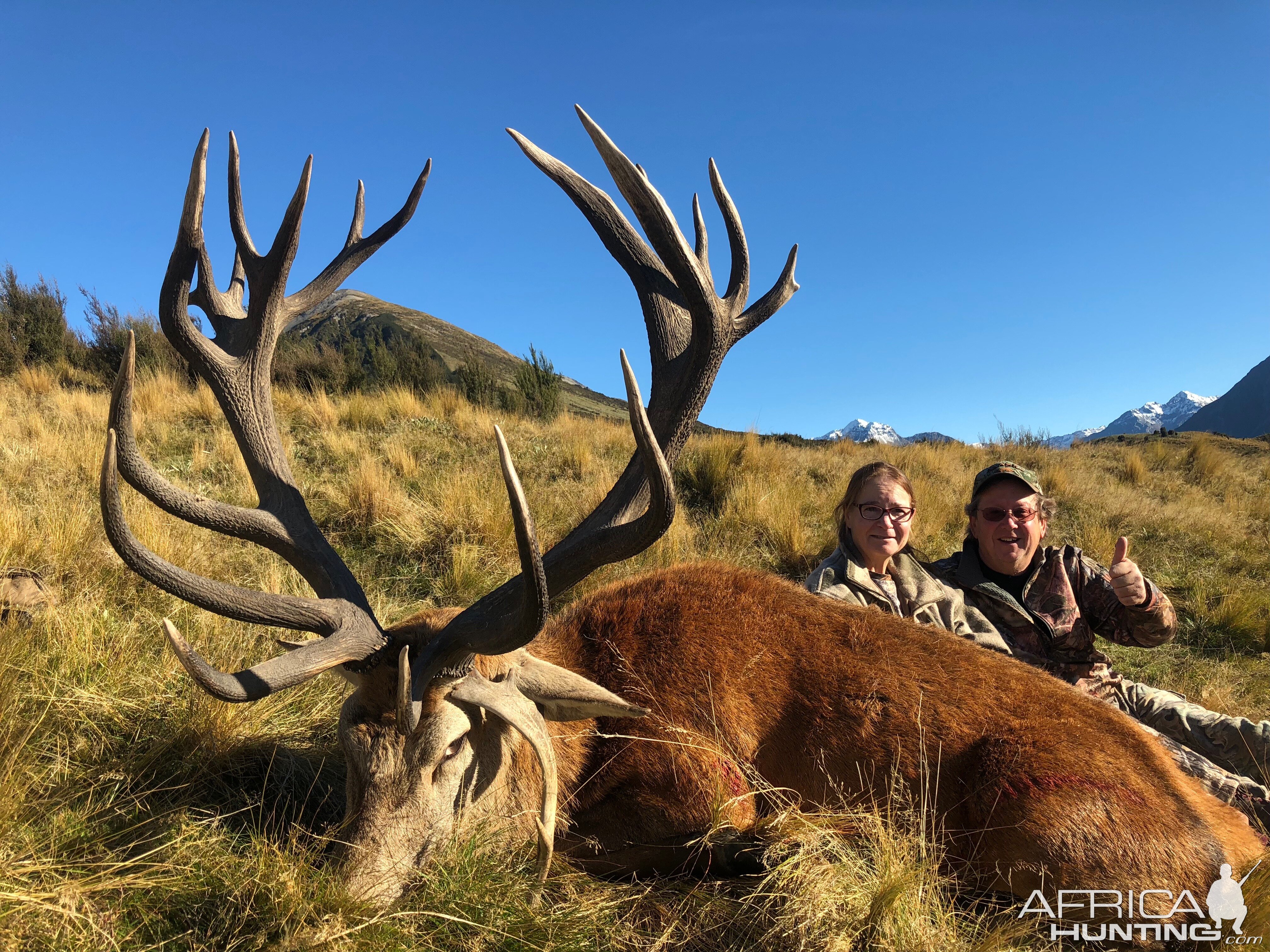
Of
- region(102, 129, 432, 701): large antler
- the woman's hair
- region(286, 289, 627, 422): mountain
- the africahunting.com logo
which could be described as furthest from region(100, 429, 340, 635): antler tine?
region(286, 289, 627, 422): mountain

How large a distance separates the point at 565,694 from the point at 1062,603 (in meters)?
3.25

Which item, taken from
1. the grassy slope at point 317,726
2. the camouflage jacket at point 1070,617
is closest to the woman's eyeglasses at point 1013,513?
the camouflage jacket at point 1070,617

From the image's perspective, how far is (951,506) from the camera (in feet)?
30.2

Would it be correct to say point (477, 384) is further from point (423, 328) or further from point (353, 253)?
point (423, 328)

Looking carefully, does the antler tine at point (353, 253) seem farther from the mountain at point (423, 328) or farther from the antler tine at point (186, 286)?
the mountain at point (423, 328)

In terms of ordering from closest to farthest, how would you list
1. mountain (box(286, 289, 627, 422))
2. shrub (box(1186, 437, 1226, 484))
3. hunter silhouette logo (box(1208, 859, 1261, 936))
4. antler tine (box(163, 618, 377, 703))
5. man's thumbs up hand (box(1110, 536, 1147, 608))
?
antler tine (box(163, 618, 377, 703)), hunter silhouette logo (box(1208, 859, 1261, 936)), man's thumbs up hand (box(1110, 536, 1147, 608)), shrub (box(1186, 437, 1226, 484)), mountain (box(286, 289, 627, 422))

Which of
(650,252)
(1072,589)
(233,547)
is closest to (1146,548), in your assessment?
(1072,589)

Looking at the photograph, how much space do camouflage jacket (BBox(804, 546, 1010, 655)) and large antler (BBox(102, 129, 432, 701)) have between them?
2.43 m

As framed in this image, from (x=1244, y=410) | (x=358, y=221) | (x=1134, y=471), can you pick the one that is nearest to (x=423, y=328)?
(x=1134, y=471)

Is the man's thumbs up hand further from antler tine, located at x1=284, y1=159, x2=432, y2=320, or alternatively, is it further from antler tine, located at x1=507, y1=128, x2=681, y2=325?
antler tine, located at x1=284, y1=159, x2=432, y2=320

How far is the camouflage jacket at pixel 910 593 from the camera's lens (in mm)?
3738

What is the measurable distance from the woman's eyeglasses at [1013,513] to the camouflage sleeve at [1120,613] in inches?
21.1

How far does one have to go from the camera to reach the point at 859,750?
258 cm

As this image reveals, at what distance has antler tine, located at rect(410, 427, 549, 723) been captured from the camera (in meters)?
2.10
